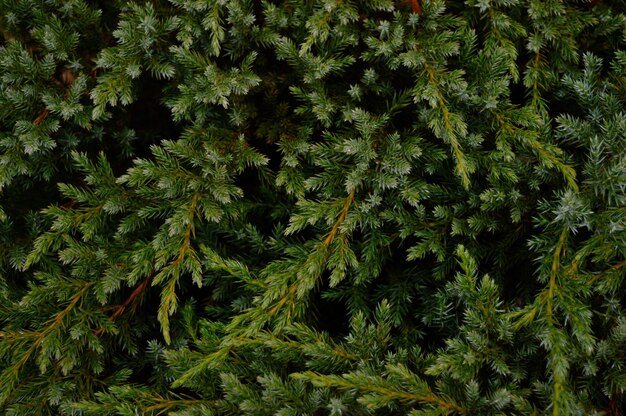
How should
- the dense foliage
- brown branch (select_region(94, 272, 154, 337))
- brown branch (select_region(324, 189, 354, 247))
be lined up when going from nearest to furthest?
the dense foliage, brown branch (select_region(324, 189, 354, 247)), brown branch (select_region(94, 272, 154, 337))

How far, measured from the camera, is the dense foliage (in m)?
1.63

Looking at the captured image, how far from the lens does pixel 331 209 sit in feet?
5.94

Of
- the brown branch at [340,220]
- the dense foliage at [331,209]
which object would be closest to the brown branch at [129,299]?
the dense foliage at [331,209]

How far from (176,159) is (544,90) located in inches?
52.8

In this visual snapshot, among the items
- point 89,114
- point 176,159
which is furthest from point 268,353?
point 89,114

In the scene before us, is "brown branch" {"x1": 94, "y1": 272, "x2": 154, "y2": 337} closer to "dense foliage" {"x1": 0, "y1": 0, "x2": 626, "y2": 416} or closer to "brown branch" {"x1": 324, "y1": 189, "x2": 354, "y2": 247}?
"dense foliage" {"x1": 0, "y1": 0, "x2": 626, "y2": 416}

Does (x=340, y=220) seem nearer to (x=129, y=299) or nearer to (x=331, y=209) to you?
(x=331, y=209)

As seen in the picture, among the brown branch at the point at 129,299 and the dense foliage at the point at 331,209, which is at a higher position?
the dense foliage at the point at 331,209

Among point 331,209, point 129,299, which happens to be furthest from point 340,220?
point 129,299

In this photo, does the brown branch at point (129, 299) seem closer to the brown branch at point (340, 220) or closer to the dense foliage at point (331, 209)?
the dense foliage at point (331, 209)

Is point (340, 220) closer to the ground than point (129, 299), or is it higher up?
higher up

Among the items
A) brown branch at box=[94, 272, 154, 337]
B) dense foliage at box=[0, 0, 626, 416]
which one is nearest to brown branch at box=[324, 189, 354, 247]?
dense foliage at box=[0, 0, 626, 416]

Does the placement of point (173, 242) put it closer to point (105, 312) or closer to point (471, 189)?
point (105, 312)

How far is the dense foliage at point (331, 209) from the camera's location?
1.63 meters
